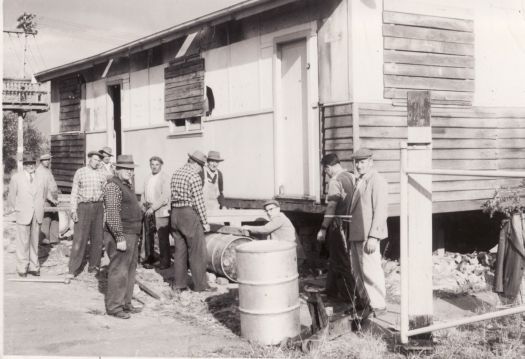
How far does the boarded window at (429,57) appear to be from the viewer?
954 centimetres

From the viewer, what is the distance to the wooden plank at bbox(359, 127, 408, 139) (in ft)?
30.3

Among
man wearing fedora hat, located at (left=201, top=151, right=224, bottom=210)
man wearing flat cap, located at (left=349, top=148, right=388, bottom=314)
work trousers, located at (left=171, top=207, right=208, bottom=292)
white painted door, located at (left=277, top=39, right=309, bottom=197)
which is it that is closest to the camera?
man wearing flat cap, located at (left=349, top=148, right=388, bottom=314)

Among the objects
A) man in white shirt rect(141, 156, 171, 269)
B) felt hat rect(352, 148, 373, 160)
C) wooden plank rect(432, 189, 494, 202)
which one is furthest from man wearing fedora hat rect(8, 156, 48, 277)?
wooden plank rect(432, 189, 494, 202)

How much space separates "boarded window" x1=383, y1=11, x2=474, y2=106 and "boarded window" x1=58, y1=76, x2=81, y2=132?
10.5 meters

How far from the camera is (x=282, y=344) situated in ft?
19.8

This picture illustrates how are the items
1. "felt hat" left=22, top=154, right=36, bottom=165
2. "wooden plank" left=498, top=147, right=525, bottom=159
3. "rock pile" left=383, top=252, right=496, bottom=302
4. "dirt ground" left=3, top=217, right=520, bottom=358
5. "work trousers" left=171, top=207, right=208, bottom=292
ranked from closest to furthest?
"dirt ground" left=3, top=217, right=520, bottom=358 < "work trousers" left=171, top=207, right=208, bottom=292 < "rock pile" left=383, top=252, right=496, bottom=302 < "felt hat" left=22, top=154, right=36, bottom=165 < "wooden plank" left=498, top=147, right=525, bottom=159

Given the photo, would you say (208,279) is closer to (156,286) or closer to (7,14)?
(156,286)

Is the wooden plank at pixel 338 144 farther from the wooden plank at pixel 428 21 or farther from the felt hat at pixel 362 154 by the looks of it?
the felt hat at pixel 362 154

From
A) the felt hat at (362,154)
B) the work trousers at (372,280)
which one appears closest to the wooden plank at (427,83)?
the felt hat at (362,154)

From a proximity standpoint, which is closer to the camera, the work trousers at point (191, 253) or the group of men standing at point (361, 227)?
the group of men standing at point (361, 227)

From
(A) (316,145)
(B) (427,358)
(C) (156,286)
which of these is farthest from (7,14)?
(B) (427,358)

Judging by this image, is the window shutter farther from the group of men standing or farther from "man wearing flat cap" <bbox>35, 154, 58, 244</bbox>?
the group of men standing

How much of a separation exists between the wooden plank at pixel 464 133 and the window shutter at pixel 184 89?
473 cm

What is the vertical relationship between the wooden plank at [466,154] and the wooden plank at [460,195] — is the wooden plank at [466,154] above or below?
above
